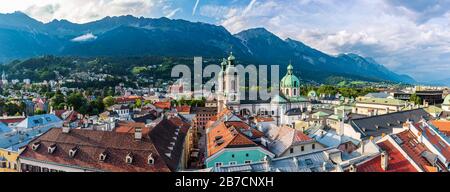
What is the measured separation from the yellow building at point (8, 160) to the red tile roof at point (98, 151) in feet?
4.34

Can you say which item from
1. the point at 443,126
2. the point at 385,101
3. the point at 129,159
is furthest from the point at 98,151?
the point at 385,101

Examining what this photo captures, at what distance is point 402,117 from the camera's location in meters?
25.1

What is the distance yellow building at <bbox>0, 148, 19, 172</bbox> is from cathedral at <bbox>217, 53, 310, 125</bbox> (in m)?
30.2

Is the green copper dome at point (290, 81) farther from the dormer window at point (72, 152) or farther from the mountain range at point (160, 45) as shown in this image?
the mountain range at point (160, 45)

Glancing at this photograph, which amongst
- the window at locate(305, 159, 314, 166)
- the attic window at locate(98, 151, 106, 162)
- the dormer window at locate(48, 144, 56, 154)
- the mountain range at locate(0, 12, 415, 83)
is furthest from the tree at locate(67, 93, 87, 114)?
the mountain range at locate(0, 12, 415, 83)

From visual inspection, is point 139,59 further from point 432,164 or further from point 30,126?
point 432,164

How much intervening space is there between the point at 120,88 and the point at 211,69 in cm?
3382

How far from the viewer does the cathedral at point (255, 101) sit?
45.5 metres

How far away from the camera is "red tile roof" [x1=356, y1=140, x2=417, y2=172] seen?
10.4m

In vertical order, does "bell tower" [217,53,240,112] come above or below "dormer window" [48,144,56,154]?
above

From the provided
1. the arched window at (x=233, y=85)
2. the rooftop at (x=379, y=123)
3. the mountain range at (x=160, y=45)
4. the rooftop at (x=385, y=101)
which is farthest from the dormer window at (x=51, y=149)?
the mountain range at (x=160, y=45)

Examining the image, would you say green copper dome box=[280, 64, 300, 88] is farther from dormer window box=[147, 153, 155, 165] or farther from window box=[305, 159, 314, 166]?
dormer window box=[147, 153, 155, 165]
